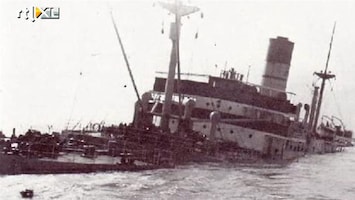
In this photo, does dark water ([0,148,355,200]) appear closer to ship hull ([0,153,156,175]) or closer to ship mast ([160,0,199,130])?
ship hull ([0,153,156,175])

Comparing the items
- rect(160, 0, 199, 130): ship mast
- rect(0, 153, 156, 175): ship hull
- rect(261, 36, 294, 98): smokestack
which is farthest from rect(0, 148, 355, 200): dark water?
rect(261, 36, 294, 98): smokestack

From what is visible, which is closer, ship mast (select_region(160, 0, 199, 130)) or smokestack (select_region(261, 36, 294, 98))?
ship mast (select_region(160, 0, 199, 130))

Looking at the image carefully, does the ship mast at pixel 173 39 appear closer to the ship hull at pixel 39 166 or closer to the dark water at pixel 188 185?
the dark water at pixel 188 185

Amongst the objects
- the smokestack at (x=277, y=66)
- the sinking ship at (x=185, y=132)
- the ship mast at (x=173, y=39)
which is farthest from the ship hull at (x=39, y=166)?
the smokestack at (x=277, y=66)

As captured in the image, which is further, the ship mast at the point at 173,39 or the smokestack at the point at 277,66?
the smokestack at the point at 277,66

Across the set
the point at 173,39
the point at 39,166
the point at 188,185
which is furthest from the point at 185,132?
the point at 39,166

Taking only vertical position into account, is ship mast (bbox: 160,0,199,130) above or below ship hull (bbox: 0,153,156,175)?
above

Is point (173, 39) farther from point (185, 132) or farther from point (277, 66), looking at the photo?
point (277, 66)
